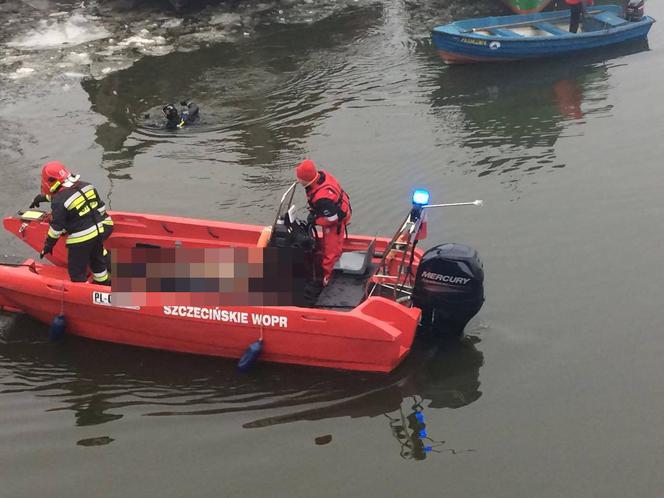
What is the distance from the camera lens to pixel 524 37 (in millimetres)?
15078

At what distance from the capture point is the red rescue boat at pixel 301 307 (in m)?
6.36

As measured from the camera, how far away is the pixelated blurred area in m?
6.59

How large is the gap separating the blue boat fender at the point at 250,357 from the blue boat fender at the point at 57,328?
72.6 inches

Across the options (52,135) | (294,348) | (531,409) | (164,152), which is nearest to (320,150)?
(164,152)

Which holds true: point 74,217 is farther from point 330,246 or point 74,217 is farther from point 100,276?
point 330,246

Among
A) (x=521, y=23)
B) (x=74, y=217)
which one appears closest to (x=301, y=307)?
(x=74, y=217)

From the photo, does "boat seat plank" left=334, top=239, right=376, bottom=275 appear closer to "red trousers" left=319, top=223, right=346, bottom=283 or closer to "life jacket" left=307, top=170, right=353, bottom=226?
"red trousers" left=319, top=223, right=346, bottom=283

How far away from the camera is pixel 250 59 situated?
15953 mm

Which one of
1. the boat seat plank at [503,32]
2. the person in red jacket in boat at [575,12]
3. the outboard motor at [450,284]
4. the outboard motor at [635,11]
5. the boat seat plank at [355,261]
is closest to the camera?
the outboard motor at [450,284]

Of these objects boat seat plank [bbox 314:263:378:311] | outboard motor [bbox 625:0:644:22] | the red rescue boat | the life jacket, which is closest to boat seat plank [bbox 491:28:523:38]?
outboard motor [bbox 625:0:644:22]

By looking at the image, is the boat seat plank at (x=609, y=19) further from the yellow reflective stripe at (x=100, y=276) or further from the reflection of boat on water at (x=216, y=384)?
the yellow reflective stripe at (x=100, y=276)

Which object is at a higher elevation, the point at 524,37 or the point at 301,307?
the point at 524,37

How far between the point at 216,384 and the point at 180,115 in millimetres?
7011

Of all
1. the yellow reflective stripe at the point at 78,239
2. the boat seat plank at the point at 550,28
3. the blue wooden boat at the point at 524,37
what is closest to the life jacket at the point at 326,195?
the yellow reflective stripe at the point at 78,239
